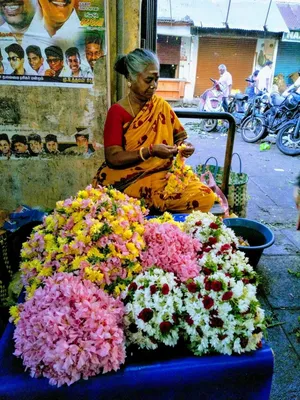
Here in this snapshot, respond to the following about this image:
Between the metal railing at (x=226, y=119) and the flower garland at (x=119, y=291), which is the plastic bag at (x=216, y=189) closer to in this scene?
the metal railing at (x=226, y=119)

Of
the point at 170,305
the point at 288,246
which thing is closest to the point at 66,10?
the point at 170,305

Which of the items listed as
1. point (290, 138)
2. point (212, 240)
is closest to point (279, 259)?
point (212, 240)

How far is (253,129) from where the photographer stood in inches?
380

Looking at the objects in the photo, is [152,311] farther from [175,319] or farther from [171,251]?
[171,251]

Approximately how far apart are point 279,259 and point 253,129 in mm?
7007

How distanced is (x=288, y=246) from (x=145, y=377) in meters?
2.89

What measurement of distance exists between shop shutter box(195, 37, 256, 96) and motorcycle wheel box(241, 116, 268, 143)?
8952 millimetres

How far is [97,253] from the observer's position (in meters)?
1.49

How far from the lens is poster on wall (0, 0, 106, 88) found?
2.97 m

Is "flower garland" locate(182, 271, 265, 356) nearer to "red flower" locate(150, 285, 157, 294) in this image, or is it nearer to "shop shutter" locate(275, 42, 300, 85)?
"red flower" locate(150, 285, 157, 294)

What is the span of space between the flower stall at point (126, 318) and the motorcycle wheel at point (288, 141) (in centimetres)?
727

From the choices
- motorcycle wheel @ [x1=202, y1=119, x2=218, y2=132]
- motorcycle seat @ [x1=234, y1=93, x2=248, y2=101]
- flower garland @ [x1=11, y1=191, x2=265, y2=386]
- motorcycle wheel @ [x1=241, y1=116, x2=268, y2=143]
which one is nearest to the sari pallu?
flower garland @ [x1=11, y1=191, x2=265, y2=386]

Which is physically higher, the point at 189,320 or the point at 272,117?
the point at 189,320

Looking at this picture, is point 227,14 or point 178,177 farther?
point 227,14
